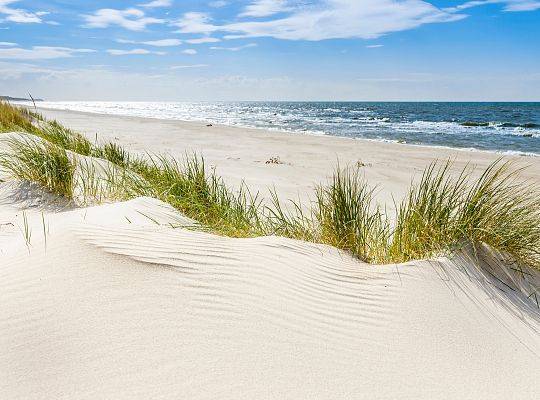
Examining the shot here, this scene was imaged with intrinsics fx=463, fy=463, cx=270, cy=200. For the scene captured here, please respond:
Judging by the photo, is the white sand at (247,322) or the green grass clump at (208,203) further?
the green grass clump at (208,203)

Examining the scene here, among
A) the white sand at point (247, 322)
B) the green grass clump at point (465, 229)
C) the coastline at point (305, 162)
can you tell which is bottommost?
the coastline at point (305, 162)

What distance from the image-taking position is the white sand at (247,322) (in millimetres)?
2152

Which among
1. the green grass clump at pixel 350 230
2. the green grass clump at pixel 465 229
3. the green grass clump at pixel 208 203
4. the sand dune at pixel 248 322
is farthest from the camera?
the green grass clump at pixel 208 203

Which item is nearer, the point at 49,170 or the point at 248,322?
the point at 248,322

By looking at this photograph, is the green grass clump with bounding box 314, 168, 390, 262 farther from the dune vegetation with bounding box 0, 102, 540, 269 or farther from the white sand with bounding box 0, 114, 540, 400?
the white sand with bounding box 0, 114, 540, 400

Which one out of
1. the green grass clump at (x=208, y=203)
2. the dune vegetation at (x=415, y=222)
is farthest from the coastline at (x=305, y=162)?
the dune vegetation at (x=415, y=222)

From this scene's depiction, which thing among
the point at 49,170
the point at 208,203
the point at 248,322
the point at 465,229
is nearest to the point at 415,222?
the point at 465,229

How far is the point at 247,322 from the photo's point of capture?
2.54m

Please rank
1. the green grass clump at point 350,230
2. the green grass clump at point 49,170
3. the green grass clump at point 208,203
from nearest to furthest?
the green grass clump at point 350,230
the green grass clump at point 208,203
the green grass clump at point 49,170

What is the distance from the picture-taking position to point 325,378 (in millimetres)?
2188

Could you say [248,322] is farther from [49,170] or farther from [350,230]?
[49,170]

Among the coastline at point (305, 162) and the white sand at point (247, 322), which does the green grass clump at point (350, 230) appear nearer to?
the white sand at point (247, 322)

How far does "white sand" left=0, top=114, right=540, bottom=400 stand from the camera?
2.15 metres

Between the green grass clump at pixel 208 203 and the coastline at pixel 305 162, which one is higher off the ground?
the green grass clump at pixel 208 203
